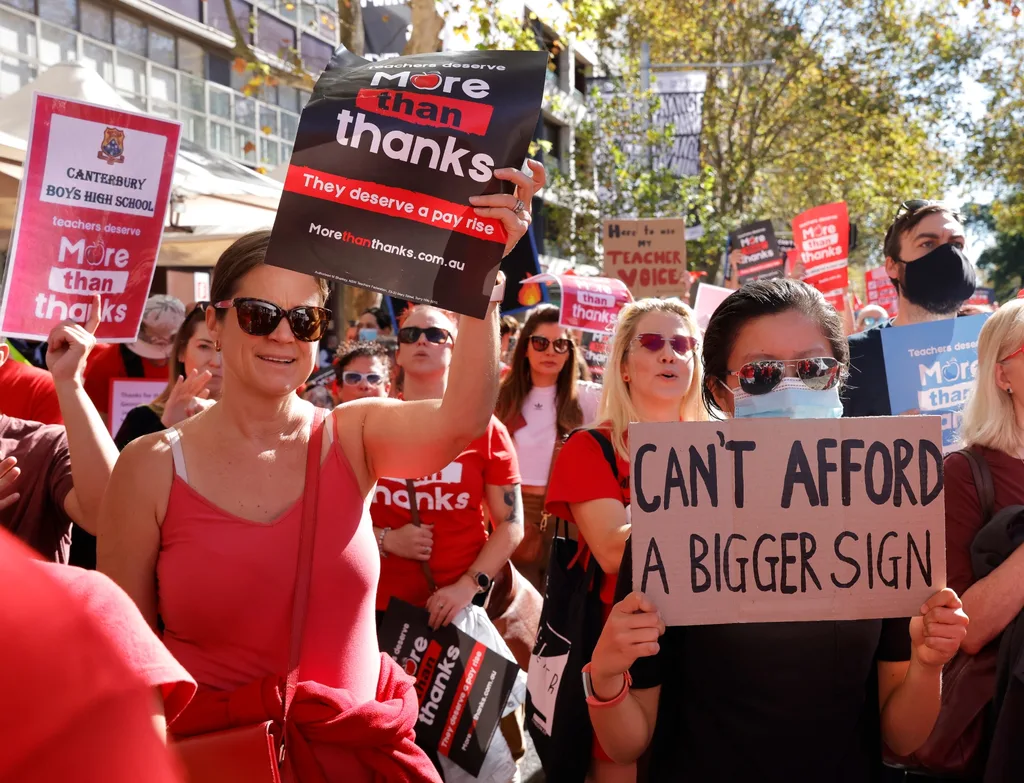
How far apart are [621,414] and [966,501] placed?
120 centimetres

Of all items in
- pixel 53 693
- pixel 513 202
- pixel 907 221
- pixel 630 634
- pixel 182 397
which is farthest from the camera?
pixel 907 221

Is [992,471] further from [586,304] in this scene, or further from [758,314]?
[586,304]

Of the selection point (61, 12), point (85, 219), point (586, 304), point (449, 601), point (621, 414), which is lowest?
point (449, 601)

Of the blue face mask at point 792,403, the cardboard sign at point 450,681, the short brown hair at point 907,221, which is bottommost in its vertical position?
the cardboard sign at point 450,681

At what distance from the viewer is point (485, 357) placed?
2500mm

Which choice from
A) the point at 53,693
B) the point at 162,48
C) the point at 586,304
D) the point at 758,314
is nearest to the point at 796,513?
the point at 758,314

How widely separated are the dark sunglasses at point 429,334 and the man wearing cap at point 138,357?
178cm

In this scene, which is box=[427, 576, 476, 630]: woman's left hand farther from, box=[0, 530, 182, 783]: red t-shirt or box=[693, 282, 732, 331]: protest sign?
box=[693, 282, 732, 331]: protest sign

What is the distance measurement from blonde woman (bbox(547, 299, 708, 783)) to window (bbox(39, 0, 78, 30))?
18096mm

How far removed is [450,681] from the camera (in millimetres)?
4062

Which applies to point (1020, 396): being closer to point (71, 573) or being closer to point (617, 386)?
point (617, 386)

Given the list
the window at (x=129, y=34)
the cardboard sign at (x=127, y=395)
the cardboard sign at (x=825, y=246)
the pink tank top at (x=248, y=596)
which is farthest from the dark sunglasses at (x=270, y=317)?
the window at (x=129, y=34)

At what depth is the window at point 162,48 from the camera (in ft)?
72.4

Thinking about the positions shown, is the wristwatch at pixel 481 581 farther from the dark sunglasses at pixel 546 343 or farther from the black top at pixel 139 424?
the dark sunglasses at pixel 546 343
